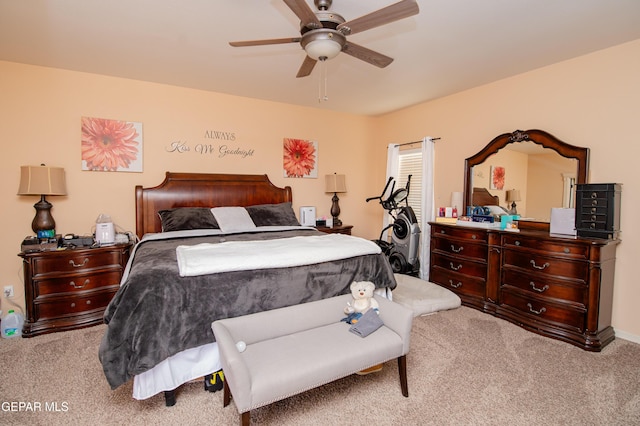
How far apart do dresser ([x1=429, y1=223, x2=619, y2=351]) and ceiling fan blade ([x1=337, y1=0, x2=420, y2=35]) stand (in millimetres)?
2356

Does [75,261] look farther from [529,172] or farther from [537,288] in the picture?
[529,172]

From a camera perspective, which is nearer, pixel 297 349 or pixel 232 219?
pixel 297 349

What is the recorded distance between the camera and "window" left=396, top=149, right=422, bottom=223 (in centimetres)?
481

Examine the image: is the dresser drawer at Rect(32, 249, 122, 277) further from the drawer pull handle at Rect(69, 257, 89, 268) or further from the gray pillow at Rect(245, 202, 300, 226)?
the gray pillow at Rect(245, 202, 300, 226)

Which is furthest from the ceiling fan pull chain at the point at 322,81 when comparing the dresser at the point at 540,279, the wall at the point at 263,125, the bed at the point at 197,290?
the dresser at the point at 540,279

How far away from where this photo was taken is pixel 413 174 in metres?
4.90

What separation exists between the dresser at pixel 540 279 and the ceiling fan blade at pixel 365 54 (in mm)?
2163

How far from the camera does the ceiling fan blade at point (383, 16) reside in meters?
1.67

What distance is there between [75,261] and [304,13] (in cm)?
307

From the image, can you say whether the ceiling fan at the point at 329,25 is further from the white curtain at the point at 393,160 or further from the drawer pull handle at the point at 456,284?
the white curtain at the point at 393,160


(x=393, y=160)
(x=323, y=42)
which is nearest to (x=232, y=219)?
(x=323, y=42)

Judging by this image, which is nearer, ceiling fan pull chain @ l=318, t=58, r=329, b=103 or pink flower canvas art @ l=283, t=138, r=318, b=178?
ceiling fan pull chain @ l=318, t=58, r=329, b=103

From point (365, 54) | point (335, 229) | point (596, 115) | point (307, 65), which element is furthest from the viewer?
point (335, 229)

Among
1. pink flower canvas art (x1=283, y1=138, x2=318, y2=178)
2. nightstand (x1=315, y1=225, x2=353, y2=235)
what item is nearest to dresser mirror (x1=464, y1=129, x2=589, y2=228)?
nightstand (x1=315, y1=225, x2=353, y2=235)
